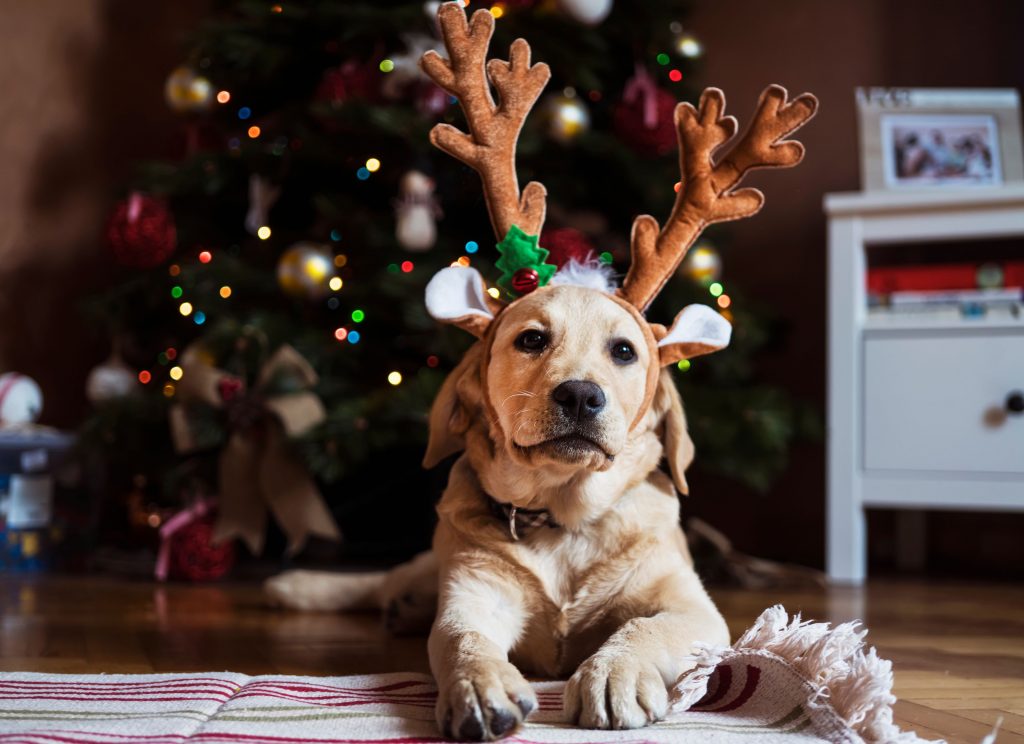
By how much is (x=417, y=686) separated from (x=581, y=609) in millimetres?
228

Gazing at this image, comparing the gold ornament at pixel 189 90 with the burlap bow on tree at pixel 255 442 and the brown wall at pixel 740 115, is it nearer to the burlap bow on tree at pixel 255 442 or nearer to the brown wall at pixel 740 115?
the brown wall at pixel 740 115

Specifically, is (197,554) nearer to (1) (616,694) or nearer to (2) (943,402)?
(1) (616,694)

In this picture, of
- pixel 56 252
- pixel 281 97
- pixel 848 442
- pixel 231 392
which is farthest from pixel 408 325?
pixel 56 252

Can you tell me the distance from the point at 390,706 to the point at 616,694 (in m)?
0.27

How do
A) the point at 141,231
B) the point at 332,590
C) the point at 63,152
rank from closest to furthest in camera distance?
the point at 332,590 < the point at 141,231 < the point at 63,152

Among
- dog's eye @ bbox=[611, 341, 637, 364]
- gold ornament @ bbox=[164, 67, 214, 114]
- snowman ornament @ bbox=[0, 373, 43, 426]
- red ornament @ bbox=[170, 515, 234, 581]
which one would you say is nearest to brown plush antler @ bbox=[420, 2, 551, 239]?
dog's eye @ bbox=[611, 341, 637, 364]

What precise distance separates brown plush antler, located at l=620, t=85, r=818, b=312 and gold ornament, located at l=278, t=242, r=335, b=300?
1194 mm

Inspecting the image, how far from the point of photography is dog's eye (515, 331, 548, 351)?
1.30m

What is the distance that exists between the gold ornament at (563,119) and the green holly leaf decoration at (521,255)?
112 centimetres

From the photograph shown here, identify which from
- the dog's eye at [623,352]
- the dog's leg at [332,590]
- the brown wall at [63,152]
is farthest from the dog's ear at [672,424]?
the brown wall at [63,152]

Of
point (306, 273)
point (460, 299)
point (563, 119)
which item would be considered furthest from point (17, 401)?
point (460, 299)

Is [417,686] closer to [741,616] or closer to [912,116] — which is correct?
[741,616]

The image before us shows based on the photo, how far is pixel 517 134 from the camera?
4.67ft

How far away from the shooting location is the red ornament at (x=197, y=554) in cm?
238
